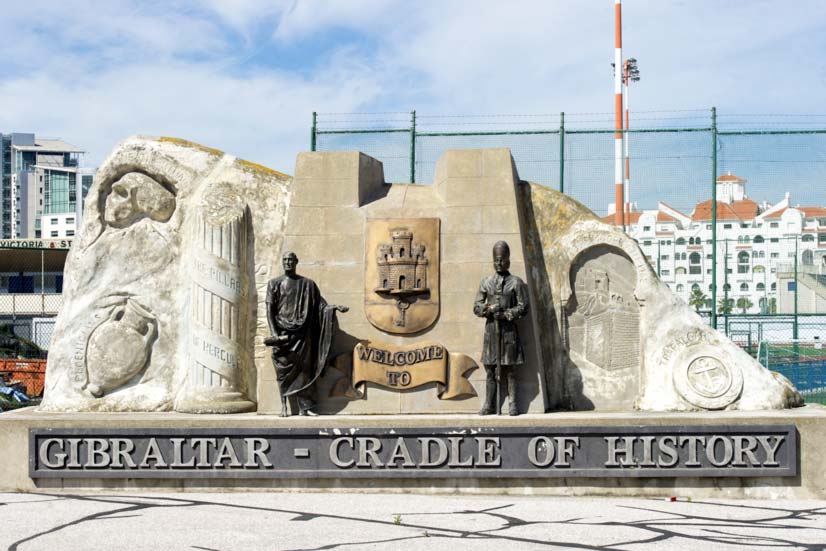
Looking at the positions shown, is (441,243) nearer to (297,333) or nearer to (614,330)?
(297,333)

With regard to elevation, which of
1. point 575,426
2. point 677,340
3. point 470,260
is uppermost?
point 470,260

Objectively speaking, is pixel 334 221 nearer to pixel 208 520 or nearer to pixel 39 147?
pixel 208 520

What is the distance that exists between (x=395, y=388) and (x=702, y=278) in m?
7.23

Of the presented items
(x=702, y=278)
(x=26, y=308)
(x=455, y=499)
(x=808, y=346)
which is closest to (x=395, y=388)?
(x=455, y=499)

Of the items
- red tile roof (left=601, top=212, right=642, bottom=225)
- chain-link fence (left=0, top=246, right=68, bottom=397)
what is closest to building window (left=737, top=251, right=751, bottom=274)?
red tile roof (left=601, top=212, right=642, bottom=225)

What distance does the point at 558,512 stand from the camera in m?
8.75

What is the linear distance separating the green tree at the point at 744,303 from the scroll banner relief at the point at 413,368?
7376mm

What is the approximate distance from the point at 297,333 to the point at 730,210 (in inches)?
316

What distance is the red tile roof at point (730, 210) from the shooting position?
597 inches

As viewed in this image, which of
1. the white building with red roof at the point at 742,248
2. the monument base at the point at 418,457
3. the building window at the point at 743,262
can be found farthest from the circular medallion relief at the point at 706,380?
the building window at the point at 743,262

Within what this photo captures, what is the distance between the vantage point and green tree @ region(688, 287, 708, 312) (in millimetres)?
15928

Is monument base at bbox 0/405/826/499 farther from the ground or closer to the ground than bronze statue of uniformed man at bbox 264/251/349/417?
closer to the ground

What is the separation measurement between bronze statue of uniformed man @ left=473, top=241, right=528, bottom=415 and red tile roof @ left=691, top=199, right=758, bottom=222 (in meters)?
5.65

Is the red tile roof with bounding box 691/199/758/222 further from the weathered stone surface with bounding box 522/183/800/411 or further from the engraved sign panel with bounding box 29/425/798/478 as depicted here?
the engraved sign panel with bounding box 29/425/798/478
